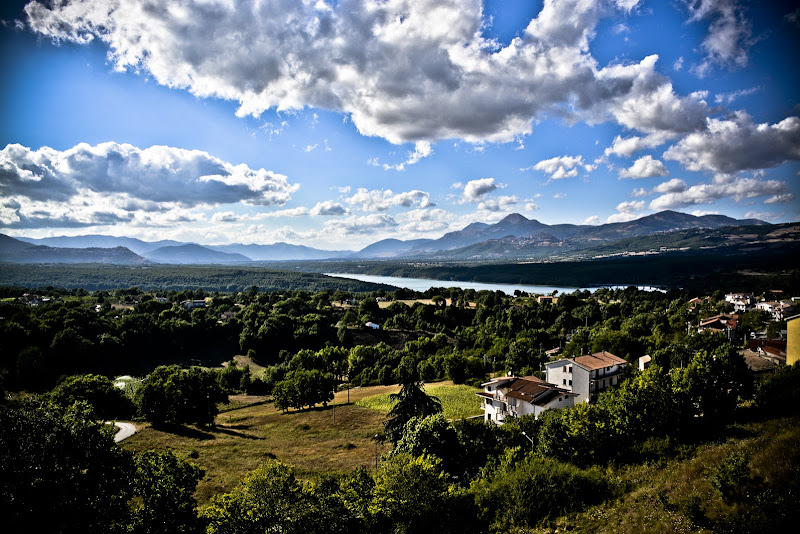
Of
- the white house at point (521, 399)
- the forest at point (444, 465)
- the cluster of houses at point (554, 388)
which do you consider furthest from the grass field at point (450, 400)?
the forest at point (444, 465)

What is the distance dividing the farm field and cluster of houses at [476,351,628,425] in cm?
426

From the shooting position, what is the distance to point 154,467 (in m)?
13.5

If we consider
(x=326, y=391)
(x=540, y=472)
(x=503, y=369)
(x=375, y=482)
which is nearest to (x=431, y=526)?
(x=375, y=482)

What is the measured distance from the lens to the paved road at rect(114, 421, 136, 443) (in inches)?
1127

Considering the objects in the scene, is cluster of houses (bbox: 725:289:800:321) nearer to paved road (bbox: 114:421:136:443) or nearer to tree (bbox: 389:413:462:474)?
tree (bbox: 389:413:462:474)

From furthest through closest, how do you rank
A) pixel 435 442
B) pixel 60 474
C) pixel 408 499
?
pixel 435 442 → pixel 408 499 → pixel 60 474

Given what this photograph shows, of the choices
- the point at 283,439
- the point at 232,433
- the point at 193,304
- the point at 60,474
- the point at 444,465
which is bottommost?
the point at 232,433

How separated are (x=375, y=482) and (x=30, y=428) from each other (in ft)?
33.6

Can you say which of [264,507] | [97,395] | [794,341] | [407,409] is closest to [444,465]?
A: [407,409]

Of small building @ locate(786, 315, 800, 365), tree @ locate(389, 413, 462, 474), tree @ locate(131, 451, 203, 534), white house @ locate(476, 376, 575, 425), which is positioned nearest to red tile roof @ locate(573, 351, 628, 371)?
white house @ locate(476, 376, 575, 425)

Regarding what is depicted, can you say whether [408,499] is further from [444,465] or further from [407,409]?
[407,409]

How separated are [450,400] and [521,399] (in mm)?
11176

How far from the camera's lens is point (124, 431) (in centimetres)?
3048

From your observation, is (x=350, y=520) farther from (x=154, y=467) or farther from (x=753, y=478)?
(x=753, y=478)
